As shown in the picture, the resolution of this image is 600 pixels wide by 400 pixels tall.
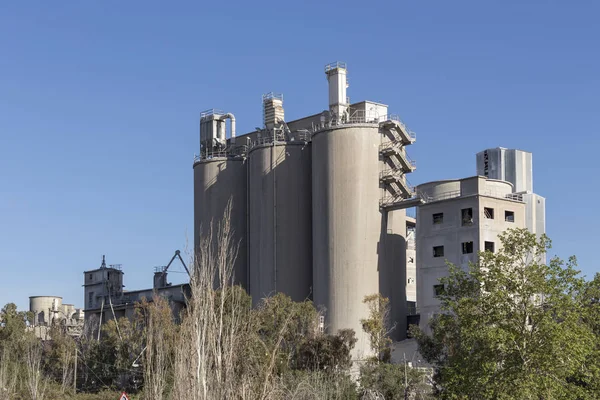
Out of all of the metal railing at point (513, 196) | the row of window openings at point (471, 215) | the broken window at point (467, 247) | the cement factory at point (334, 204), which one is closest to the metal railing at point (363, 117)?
the cement factory at point (334, 204)

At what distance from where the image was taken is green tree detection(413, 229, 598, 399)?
119 feet

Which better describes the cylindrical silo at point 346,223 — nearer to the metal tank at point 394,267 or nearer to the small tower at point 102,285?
the metal tank at point 394,267

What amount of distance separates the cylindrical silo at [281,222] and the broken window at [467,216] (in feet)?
52.9

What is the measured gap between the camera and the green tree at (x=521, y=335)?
36312 mm

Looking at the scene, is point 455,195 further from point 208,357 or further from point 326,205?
point 208,357

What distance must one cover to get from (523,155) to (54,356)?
53.5 meters

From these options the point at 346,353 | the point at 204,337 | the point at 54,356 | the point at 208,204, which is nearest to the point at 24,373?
the point at 54,356

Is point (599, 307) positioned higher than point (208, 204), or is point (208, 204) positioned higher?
point (208, 204)

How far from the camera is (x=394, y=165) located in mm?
89250

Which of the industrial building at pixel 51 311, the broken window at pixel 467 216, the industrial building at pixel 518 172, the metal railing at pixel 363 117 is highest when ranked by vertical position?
the metal railing at pixel 363 117

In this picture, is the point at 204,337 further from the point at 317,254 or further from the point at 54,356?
the point at 54,356

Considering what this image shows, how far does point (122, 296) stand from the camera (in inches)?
4648

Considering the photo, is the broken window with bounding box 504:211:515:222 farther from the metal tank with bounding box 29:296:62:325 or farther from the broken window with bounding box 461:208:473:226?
the metal tank with bounding box 29:296:62:325

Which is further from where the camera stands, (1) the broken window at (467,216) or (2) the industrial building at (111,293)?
(2) the industrial building at (111,293)
